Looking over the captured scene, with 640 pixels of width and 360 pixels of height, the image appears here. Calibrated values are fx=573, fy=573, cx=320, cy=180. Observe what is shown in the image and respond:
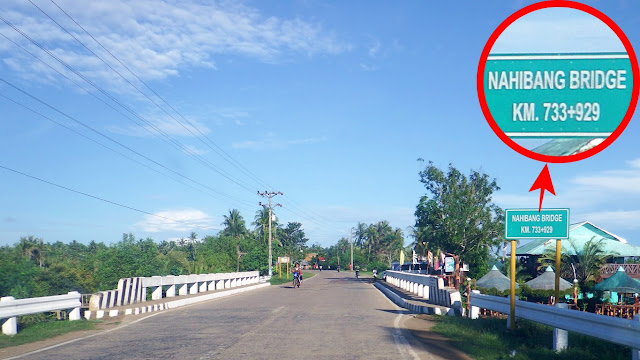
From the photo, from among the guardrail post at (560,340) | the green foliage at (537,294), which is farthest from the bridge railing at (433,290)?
the guardrail post at (560,340)

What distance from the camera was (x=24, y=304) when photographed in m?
13.4

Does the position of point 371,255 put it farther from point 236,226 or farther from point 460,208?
point 460,208

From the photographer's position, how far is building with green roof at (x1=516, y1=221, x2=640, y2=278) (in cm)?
4628

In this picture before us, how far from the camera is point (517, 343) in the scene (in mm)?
11461

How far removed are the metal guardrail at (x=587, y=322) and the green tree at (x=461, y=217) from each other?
34.3 m

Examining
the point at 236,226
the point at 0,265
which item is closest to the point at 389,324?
the point at 0,265

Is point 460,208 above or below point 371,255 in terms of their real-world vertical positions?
above

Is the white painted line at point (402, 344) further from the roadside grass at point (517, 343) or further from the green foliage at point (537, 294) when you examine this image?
the green foliage at point (537, 294)

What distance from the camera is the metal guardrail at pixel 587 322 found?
24.6 feet

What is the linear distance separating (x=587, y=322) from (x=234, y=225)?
89.9 m

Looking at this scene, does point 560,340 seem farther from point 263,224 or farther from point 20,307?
point 263,224

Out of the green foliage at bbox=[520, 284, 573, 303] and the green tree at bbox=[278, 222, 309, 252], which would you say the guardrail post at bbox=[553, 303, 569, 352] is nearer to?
the green foliage at bbox=[520, 284, 573, 303]

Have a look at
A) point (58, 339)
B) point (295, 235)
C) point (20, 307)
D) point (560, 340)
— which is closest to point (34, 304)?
point (20, 307)

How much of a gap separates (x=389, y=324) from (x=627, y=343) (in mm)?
8642
